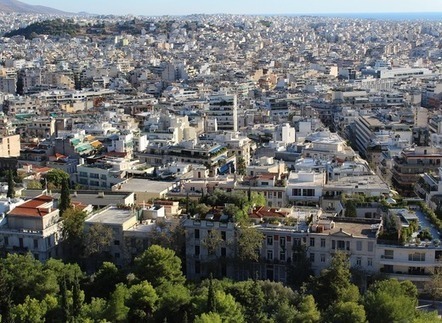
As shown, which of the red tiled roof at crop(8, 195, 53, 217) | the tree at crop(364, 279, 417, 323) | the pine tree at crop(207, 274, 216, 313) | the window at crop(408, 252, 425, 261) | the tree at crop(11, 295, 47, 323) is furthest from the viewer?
the red tiled roof at crop(8, 195, 53, 217)

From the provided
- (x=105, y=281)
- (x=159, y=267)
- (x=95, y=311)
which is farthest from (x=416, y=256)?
(x=95, y=311)

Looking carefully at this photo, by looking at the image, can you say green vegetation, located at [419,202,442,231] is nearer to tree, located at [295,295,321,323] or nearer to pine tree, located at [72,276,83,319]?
tree, located at [295,295,321,323]

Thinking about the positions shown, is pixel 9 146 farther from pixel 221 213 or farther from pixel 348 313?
pixel 348 313

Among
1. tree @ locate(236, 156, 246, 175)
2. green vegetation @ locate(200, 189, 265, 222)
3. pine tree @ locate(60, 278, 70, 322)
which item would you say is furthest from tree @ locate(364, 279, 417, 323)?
tree @ locate(236, 156, 246, 175)

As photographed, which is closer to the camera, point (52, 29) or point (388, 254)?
point (388, 254)

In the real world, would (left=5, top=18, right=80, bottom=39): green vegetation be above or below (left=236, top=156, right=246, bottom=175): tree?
above

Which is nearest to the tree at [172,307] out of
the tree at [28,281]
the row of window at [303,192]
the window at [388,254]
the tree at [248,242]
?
the tree at [248,242]

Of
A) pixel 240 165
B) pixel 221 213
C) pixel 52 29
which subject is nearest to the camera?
pixel 221 213
